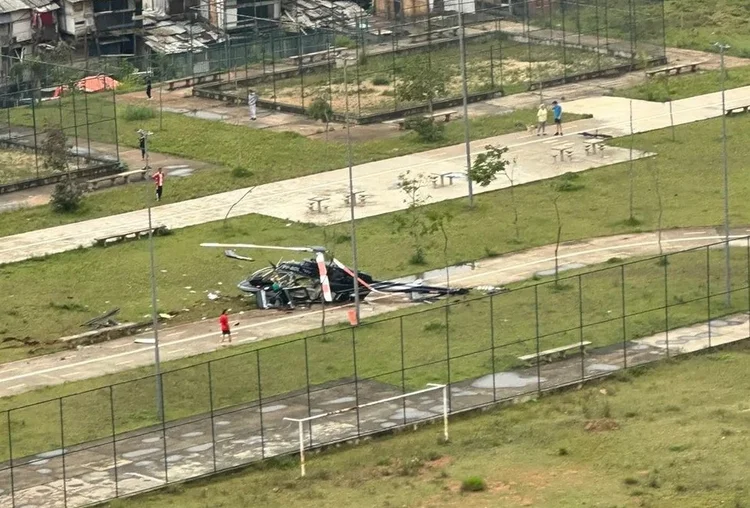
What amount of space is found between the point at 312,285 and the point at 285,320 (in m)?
2.44

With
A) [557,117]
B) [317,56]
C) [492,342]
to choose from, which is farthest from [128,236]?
[317,56]

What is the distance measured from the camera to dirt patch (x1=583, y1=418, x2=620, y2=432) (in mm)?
56438

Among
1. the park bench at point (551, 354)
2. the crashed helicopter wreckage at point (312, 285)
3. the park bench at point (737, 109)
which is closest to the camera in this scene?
the park bench at point (551, 354)

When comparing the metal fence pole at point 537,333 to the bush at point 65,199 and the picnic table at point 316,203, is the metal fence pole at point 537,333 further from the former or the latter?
the bush at point 65,199

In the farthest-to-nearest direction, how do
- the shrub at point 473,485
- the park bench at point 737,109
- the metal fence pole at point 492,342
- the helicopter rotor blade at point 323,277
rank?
the park bench at point 737,109
the helicopter rotor blade at point 323,277
the metal fence pole at point 492,342
the shrub at point 473,485

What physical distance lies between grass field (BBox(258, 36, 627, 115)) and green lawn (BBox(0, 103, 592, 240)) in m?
5.96

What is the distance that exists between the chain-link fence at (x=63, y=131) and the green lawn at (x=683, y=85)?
2598 cm

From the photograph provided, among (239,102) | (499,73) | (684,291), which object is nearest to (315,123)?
(239,102)

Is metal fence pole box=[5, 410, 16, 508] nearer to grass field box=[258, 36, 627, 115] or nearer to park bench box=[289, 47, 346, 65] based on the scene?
grass field box=[258, 36, 627, 115]

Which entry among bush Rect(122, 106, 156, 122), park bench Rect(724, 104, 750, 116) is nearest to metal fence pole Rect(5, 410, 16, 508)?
bush Rect(122, 106, 156, 122)

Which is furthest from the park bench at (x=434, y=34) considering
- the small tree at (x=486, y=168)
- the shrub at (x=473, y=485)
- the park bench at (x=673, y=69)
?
the shrub at (x=473, y=485)

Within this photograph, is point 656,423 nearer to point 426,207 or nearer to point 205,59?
point 426,207

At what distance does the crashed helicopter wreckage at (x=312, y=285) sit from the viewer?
2771 inches

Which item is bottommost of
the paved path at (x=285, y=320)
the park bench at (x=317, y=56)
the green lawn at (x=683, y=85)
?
the paved path at (x=285, y=320)
